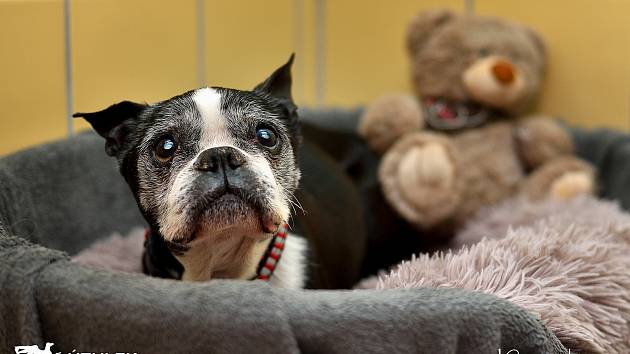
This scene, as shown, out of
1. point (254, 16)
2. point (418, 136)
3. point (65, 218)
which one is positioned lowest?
point (65, 218)

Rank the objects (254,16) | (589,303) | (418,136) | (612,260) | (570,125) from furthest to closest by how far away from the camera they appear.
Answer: (570,125)
(418,136)
(254,16)
(612,260)
(589,303)

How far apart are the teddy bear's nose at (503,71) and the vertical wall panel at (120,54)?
1.03 metres

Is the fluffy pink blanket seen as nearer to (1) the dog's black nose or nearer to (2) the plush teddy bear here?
(1) the dog's black nose

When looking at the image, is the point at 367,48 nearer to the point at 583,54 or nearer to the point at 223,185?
the point at 583,54

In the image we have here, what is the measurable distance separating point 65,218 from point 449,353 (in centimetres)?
99

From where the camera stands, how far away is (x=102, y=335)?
A: 87cm

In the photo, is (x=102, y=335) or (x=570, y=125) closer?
(x=102, y=335)

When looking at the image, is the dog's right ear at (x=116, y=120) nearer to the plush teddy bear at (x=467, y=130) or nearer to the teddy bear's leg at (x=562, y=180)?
the plush teddy bear at (x=467, y=130)

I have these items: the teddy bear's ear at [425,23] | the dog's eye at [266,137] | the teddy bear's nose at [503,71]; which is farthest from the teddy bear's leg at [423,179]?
the dog's eye at [266,137]

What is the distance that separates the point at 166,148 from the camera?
3.58ft

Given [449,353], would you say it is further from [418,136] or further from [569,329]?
[418,136]

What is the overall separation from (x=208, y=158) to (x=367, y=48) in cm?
136

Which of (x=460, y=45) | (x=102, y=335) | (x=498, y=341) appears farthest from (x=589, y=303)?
(x=460, y=45)

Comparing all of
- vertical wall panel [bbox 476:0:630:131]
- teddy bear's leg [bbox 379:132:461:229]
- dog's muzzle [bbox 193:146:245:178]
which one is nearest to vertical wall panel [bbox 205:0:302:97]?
dog's muzzle [bbox 193:146:245:178]
